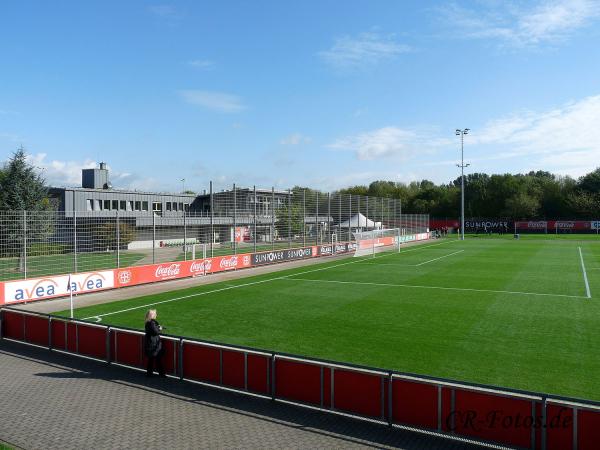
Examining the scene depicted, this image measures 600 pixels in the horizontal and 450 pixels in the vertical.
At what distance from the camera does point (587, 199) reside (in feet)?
312

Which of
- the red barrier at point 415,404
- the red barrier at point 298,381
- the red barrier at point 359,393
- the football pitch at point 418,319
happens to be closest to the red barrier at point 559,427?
the red barrier at point 415,404

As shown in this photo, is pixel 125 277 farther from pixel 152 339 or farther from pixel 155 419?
pixel 155 419

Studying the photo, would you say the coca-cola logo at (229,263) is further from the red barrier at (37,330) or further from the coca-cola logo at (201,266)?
the red barrier at (37,330)

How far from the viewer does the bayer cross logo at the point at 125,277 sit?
23.8m

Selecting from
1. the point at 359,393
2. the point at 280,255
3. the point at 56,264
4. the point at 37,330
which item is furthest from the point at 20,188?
the point at 359,393

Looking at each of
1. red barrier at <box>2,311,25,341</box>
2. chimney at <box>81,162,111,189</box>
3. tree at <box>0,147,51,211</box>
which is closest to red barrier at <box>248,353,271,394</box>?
red barrier at <box>2,311,25,341</box>

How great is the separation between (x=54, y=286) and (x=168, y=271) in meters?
6.71

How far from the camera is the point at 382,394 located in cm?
822

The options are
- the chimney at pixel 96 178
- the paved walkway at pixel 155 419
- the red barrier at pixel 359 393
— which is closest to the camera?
the paved walkway at pixel 155 419

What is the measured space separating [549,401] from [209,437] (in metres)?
5.01

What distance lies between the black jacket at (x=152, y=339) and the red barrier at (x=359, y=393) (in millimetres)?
4041

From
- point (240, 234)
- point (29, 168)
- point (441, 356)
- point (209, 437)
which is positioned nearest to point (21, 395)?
point (209, 437)

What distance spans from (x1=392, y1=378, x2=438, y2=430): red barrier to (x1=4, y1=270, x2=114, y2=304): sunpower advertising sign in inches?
521

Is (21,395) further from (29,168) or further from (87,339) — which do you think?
(29,168)
